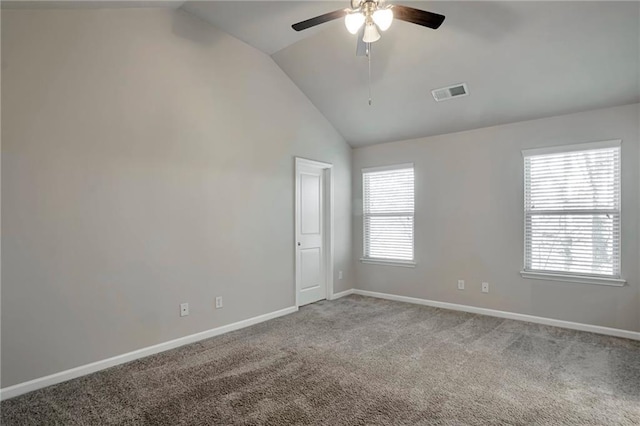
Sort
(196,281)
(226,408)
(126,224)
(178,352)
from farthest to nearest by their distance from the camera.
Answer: (196,281)
(178,352)
(126,224)
(226,408)

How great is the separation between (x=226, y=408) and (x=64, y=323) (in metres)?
1.50

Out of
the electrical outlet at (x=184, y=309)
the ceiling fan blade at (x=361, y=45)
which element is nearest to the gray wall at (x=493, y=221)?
the ceiling fan blade at (x=361, y=45)

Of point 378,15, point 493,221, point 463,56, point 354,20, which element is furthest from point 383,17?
point 493,221

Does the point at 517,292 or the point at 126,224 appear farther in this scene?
the point at 517,292

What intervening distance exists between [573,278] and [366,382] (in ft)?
9.07

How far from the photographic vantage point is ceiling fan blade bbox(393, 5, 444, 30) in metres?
2.29

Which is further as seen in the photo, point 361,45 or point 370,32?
point 361,45

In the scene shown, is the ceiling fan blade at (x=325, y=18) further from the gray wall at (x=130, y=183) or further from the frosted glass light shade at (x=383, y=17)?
the gray wall at (x=130, y=183)

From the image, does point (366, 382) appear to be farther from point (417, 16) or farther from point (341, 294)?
point (341, 294)

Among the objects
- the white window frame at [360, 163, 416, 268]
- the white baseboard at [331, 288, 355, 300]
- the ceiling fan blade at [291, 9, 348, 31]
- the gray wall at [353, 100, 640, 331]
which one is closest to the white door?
the white baseboard at [331, 288, 355, 300]

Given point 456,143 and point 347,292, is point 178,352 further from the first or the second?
point 456,143

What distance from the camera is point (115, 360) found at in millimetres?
3033

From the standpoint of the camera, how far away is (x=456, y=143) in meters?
4.77

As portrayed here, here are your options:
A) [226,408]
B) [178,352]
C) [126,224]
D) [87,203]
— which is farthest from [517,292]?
[87,203]
